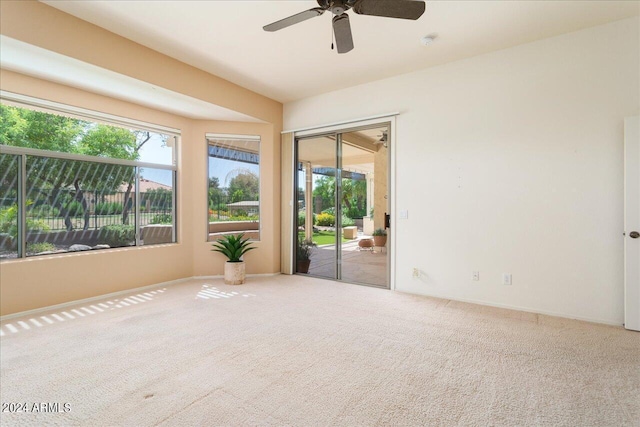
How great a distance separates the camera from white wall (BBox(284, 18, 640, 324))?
305cm

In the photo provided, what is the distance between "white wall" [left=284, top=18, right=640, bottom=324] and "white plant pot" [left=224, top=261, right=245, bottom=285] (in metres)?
2.32

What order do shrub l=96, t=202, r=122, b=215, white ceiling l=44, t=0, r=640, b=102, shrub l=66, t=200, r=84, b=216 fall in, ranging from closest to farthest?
white ceiling l=44, t=0, r=640, b=102, shrub l=66, t=200, r=84, b=216, shrub l=96, t=202, r=122, b=215

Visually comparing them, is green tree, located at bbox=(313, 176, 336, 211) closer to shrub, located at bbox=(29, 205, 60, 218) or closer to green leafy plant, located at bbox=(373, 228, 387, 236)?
green leafy plant, located at bbox=(373, 228, 387, 236)

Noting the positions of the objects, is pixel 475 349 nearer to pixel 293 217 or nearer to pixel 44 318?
pixel 293 217

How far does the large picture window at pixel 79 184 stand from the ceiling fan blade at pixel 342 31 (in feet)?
10.8

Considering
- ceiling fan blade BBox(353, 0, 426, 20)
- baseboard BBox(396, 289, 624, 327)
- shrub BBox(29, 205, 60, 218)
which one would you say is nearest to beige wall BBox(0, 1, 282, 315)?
shrub BBox(29, 205, 60, 218)

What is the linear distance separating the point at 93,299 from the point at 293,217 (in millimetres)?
2973

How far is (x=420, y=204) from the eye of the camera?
13.5 feet

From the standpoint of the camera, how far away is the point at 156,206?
4668mm

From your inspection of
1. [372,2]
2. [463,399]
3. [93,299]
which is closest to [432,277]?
[463,399]

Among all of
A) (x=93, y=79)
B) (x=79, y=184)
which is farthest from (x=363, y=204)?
(x=79, y=184)

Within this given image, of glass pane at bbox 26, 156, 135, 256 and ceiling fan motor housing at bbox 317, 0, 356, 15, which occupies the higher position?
ceiling fan motor housing at bbox 317, 0, 356, 15

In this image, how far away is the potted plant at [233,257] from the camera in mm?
4645

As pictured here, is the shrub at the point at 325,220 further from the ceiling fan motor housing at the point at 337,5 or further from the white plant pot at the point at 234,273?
the ceiling fan motor housing at the point at 337,5
